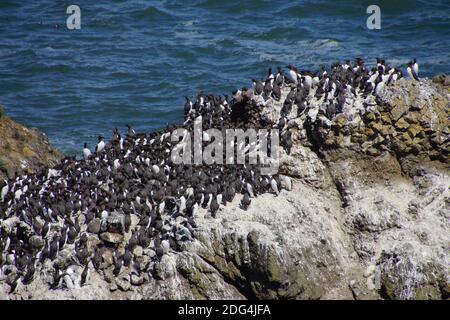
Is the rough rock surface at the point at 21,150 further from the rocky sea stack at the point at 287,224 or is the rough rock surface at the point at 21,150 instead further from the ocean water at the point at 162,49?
the ocean water at the point at 162,49

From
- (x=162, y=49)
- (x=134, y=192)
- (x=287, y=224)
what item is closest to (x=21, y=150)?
(x=134, y=192)

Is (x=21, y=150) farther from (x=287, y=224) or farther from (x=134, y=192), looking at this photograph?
(x=287, y=224)

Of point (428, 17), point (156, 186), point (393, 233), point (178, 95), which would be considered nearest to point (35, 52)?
point (178, 95)

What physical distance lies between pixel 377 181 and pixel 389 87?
6.65 ft

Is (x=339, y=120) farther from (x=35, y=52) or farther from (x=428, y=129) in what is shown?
(x=35, y=52)

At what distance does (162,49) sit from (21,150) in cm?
1479

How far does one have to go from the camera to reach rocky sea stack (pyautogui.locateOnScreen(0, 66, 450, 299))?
42.8 ft

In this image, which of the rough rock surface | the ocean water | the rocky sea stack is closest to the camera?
the rocky sea stack

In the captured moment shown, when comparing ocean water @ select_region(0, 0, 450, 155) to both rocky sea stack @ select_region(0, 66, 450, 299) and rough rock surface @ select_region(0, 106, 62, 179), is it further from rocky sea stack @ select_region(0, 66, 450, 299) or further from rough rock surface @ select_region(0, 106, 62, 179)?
rocky sea stack @ select_region(0, 66, 450, 299)

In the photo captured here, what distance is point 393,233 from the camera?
14445 millimetres

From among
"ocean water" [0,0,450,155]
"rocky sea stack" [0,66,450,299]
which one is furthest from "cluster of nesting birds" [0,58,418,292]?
"ocean water" [0,0,450,155]

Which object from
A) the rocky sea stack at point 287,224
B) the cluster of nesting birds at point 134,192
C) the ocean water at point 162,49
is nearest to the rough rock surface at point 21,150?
the cluster of nesting birds at point 134,192

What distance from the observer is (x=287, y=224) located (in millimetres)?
13945

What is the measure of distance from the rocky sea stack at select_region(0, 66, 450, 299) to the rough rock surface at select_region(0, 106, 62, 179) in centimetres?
293
